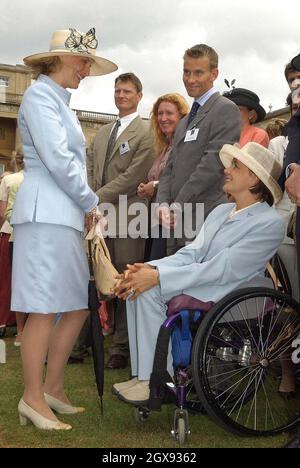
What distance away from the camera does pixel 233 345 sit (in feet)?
8.43

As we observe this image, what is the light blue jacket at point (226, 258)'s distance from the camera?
260 cm

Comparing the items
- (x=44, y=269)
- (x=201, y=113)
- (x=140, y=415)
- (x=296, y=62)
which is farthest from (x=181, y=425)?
(x=201, y=113)

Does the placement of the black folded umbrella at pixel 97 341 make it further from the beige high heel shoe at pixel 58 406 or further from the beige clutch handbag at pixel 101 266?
the beige high heel shoe at pixel 58 406

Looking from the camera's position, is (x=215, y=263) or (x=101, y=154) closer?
(x=215, y=263)

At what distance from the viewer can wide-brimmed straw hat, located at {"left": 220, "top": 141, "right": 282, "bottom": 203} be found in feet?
9.20

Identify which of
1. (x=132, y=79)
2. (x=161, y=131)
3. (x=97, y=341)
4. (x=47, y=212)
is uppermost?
Result: (x=132, y=79)

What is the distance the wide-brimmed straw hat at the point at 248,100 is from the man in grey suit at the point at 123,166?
691 millimetres

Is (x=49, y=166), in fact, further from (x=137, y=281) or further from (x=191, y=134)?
(x=191, y=134)

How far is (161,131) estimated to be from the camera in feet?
14.4

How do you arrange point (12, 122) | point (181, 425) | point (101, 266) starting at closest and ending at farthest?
1. point (181, 425)
2. point (101, 266)
3. point (12, 122)

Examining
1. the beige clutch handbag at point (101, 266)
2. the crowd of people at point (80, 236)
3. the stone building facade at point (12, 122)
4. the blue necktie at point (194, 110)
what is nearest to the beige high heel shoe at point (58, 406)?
the crowd of people at point (80, 236)

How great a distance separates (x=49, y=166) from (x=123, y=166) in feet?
A: 5.55
